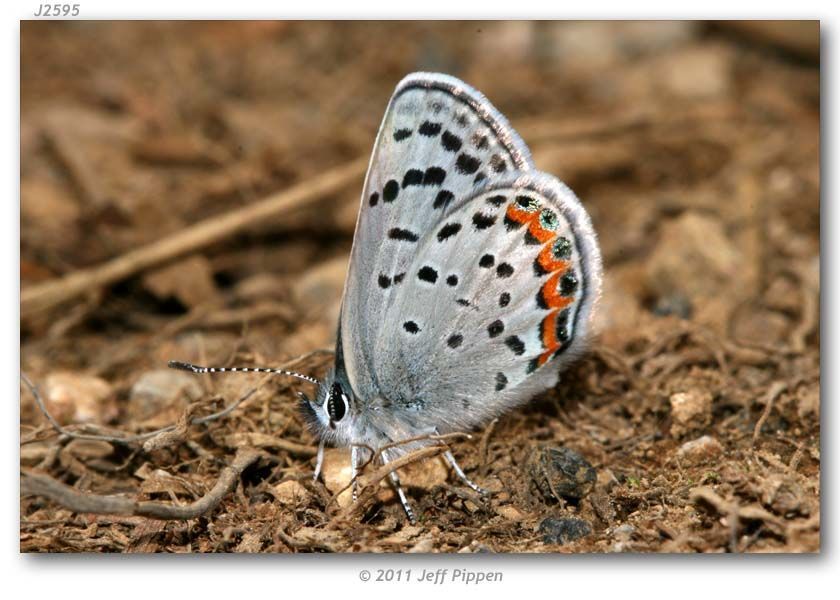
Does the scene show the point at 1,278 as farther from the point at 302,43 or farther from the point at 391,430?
the point at 302,43

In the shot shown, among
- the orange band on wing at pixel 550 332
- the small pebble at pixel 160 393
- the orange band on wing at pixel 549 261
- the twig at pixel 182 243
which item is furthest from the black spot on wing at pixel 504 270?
the twig at pixel 182 243

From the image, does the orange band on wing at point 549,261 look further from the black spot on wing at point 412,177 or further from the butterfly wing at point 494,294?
the black spot on wing at point 412,177

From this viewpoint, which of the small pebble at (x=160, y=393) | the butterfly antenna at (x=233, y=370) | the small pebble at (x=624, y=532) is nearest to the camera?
the small pebble at (x=624, y=532)

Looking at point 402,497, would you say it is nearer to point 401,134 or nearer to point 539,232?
point 539,232

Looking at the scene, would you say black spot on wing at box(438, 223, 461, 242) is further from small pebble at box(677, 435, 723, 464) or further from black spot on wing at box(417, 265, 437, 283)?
small pebble at box(677, 435, 723, 464)

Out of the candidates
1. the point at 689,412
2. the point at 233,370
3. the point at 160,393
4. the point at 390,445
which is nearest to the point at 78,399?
the point at 160,393

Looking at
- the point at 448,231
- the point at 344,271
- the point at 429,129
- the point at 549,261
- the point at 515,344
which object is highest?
the point at 344,271
